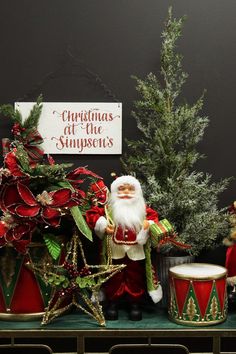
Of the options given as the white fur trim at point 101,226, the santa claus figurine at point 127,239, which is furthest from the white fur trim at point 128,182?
the white fur trim at point 101,226

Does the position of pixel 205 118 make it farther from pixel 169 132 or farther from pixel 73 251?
pixel 73 251

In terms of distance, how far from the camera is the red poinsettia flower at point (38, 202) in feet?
4.58

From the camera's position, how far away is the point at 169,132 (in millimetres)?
1629

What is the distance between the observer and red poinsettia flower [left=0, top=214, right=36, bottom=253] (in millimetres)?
1403

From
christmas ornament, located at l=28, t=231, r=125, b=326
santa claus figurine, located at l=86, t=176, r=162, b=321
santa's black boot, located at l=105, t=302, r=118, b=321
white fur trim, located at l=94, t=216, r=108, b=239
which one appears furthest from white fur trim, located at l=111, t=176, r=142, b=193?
santa's black boot, located at l=105, t=302, r=118, b=321

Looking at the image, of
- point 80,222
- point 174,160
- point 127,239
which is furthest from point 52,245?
point 174,160

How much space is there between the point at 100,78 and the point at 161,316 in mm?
850

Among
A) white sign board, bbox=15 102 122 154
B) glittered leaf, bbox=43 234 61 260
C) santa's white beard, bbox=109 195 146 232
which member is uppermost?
white sign board, bbox=15 102 122 154

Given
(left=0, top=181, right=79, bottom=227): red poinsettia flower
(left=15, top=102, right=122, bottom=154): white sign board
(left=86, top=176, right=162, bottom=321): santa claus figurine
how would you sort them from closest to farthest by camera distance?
(left=0, top=181, right=79, bottom=227): red poinsettia flower, (left=86, top=176, right=162, bottom=321): santa claus figurine, (left=15, top=102, right=122, bottom=154): white sign board

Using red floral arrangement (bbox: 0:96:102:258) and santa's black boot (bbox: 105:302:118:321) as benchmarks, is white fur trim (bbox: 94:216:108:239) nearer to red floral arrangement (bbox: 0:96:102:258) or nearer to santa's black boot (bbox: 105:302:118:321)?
red floral arrangement (bbox: 0:96:102:258)

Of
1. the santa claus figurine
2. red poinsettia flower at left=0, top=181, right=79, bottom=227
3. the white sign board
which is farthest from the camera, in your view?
the white sign board

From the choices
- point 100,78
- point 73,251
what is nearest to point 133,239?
point 73,251

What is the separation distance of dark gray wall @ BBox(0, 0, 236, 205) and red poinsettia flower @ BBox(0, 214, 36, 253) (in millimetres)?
425

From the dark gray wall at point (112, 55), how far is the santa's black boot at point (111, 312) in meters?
0.47
